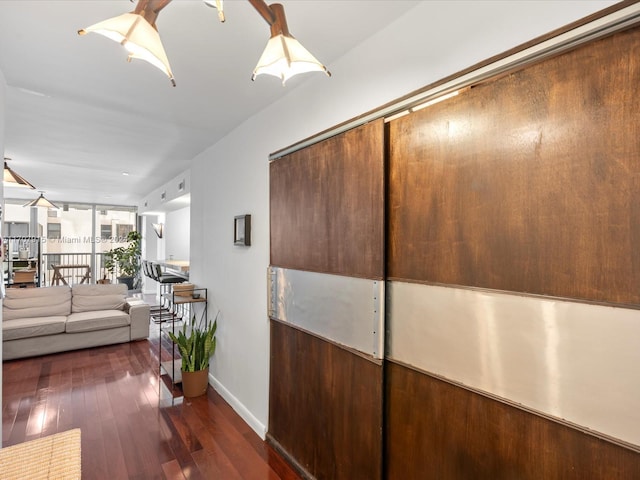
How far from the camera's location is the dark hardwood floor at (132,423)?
6.89 feet

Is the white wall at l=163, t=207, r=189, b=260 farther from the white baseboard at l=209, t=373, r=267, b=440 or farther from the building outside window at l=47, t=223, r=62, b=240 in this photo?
the white baseboard at l=209, t=373, r=267, b=440

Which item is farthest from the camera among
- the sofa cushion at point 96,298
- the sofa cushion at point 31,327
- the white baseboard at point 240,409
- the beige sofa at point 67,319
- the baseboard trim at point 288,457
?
the sofa cushion at point 96,298

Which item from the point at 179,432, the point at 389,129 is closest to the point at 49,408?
the point at 179,432

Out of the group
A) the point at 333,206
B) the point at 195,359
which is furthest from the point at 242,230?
the point at 195,359

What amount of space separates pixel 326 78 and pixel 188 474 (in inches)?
102

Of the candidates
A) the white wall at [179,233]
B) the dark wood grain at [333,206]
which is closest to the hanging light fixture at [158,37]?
the dark wood grain at [333,206]

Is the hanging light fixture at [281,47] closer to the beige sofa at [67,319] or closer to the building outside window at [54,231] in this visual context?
the beige sofa at [67,319]

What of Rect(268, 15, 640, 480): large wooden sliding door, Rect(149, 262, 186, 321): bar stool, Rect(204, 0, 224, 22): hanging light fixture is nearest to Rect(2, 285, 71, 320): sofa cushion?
Rect(149, 262, 186, 321): bar stool

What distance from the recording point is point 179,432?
249 centimetres

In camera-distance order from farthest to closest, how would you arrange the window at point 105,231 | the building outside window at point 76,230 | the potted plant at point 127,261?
the window at point 105,231, the potted plant at point 127,261, the building outside window at point 76,230

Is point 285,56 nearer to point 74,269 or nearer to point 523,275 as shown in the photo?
point 523,275

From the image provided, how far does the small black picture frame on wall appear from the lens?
2629mm

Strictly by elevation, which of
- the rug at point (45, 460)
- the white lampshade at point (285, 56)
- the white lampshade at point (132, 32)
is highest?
the white lampshade at point (285, 56)

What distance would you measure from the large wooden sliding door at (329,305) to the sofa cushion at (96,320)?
11.2 ft
